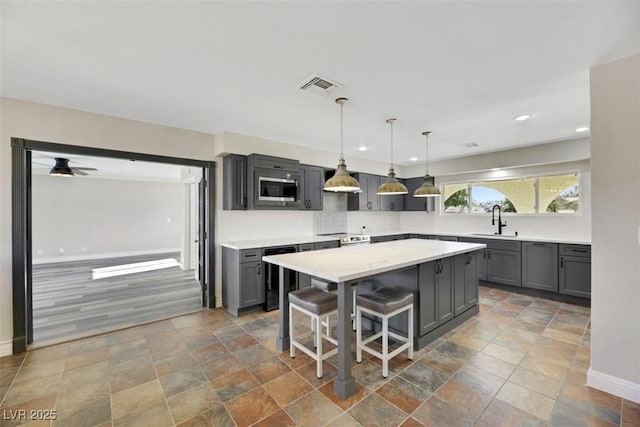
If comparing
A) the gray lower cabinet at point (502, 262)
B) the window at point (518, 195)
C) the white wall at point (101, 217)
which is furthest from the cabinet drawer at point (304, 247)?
the white wall at point (101, 217)

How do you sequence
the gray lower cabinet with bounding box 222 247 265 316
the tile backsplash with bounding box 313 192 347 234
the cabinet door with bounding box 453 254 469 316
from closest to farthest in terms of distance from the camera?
the cabinet door with bounding box 453 254 469 316
the gray lower cabinet with bounding box 222 247 265 316
the tile backsplash with bounding box 313 192 347 234

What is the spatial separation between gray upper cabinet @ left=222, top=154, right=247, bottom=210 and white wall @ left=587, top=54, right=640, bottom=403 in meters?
3.65

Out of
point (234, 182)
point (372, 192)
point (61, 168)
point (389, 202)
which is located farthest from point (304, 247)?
point (61, 168)

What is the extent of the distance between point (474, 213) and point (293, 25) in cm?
531

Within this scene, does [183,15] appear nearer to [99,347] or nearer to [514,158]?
[99,347]

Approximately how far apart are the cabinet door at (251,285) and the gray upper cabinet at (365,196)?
8.51 feet

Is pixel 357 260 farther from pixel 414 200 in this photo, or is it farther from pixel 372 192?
pixel 414 200

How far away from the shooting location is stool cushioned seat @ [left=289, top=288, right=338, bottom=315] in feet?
7.50

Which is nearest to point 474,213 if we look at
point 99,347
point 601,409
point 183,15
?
point 601,409

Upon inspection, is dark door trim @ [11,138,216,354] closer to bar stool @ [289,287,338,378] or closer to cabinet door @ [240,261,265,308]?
cabinet door @ [240,261,265,308]

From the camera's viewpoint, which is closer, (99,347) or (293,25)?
(293,25)

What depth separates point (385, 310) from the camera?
7.31ft

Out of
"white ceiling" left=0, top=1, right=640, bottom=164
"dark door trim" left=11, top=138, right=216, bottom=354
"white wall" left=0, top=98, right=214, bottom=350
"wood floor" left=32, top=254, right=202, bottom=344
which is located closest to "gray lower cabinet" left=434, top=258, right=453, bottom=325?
"white ceiling" left=0, top=1, right=640, bottom=164

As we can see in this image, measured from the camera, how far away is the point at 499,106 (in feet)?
9.47
